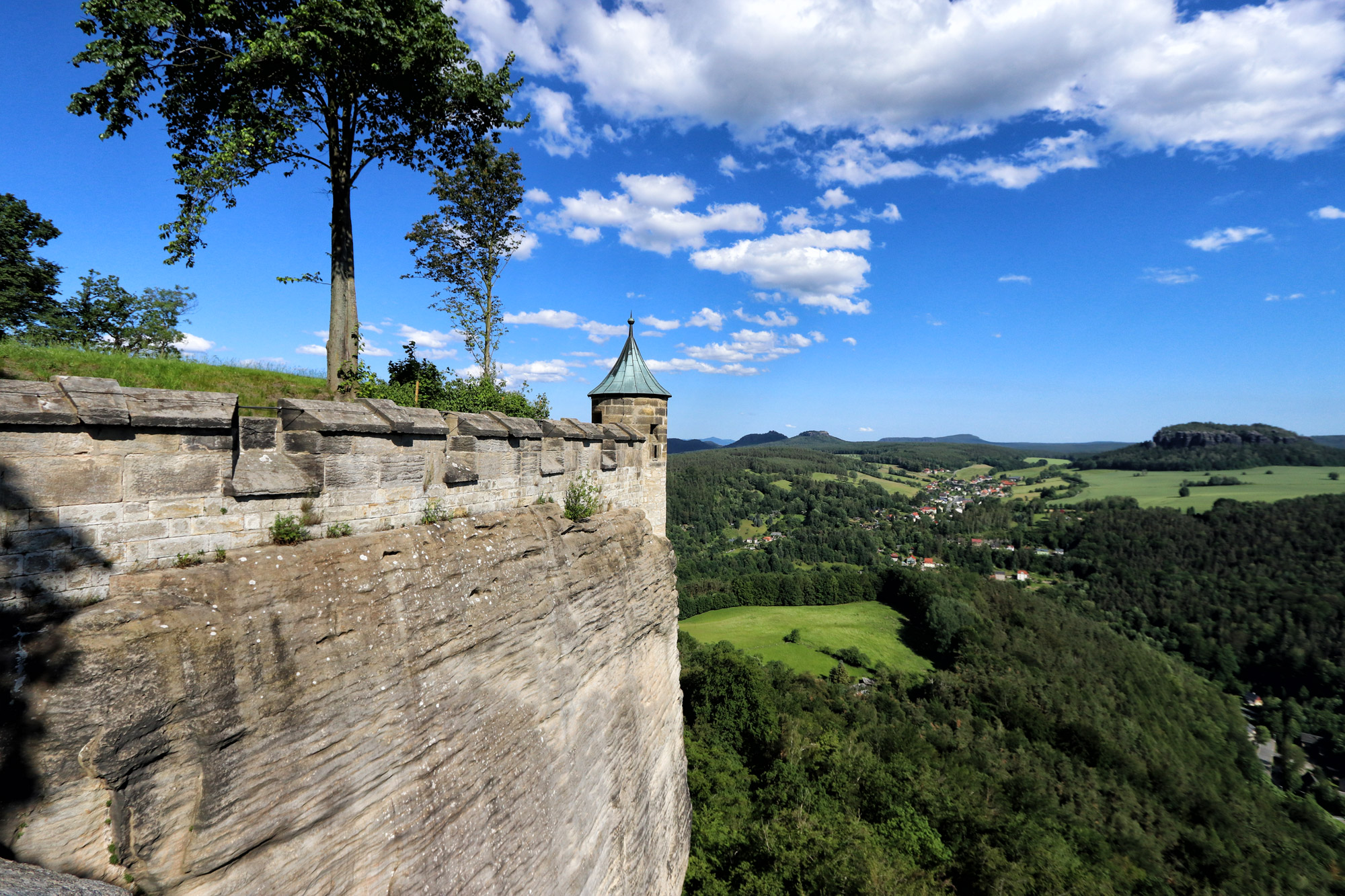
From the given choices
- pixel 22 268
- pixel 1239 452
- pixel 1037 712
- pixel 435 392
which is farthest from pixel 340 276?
pixel 1239 452

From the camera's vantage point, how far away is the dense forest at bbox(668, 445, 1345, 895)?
18.4 meters

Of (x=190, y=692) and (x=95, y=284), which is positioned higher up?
(x=95, y=284)

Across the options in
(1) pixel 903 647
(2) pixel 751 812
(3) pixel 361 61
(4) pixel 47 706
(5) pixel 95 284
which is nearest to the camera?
(4) pixel 47 706

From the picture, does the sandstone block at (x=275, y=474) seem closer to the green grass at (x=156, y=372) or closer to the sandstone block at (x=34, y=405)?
the sandstone block at (x=34, y=405)

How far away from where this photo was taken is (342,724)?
4527 millimetres

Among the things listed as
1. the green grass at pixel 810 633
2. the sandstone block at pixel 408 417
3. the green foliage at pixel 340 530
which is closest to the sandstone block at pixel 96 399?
the green foliage at pixel 340 530

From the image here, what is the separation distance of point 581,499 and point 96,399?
5.66 meters

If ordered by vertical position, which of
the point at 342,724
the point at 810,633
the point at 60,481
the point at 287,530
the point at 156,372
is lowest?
the point at 810,633

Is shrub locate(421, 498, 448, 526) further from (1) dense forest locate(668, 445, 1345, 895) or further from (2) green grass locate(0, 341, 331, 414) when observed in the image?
(1) dense forest locate(668, 445, 1345, 895)

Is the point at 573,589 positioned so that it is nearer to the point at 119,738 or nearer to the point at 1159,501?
the point at 119,738

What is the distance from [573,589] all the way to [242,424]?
464 centimetres

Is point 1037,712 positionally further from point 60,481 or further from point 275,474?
point 60,481

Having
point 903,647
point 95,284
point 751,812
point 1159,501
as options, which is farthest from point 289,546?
point 1159,501

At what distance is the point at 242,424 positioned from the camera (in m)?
4.39
